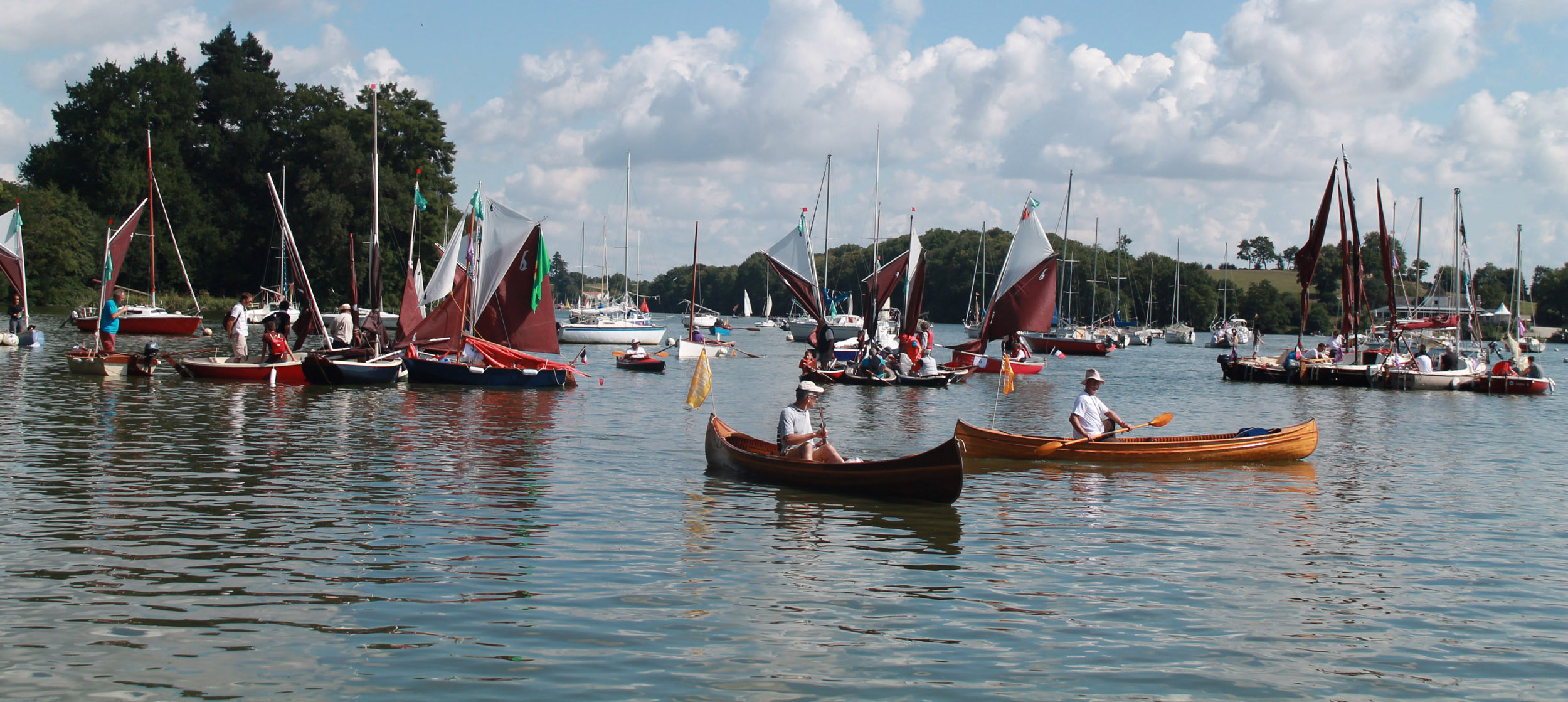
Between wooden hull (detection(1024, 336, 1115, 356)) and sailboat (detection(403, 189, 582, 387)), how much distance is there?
1868 inches

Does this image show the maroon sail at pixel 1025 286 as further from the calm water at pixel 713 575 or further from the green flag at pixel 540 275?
the calm water at pixel 713 575

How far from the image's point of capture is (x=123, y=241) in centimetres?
5194

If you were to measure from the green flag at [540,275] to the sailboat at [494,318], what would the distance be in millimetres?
20

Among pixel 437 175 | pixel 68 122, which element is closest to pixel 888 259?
pixel 437 175

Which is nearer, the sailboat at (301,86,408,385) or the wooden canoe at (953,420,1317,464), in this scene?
the wooden canoe at (953,420,1317,464)

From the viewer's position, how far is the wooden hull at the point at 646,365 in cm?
4700

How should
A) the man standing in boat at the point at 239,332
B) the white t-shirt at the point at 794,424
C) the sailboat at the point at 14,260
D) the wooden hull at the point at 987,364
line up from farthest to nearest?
the wooden hull at the point at 987,364, the sailboat at the point at 14,260, the man standing in boat at the point at 239,332, the white t-shirt at the point at 794,424

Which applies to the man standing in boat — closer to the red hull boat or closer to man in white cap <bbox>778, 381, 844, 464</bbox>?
man in white cap <bbox>778, 381, 844, 464</bbox>

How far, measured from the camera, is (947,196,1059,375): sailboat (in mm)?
46125

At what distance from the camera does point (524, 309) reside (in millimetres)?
36250

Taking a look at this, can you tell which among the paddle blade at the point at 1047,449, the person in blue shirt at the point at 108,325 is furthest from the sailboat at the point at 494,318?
the paddle blade at the point at 1047,449

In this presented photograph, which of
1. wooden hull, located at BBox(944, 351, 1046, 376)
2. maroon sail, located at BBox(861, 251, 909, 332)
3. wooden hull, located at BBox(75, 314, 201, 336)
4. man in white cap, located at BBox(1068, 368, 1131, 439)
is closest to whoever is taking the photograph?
man in white cap, located at BBox(1068, 368, 1131, 439)

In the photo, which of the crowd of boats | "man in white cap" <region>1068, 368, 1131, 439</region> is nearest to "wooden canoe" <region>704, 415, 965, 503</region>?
the crowd of boats

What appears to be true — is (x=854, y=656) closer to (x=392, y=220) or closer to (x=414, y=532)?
(x=414, y=532)
